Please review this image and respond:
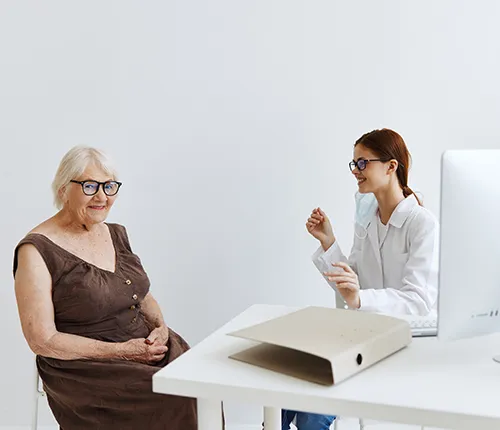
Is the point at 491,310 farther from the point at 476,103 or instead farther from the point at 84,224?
the point at 476,103

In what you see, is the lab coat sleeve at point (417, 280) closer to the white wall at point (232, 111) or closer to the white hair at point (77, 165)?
the white wall at point (232, 111)

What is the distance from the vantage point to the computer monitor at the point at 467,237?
1.22 meters

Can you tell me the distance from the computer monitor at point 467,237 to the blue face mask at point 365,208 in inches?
48.6

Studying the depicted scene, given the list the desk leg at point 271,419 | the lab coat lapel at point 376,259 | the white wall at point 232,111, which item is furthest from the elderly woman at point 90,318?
the lab coat lapel at point 376,259

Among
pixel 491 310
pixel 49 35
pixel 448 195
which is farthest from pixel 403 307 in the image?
pixel 49 35

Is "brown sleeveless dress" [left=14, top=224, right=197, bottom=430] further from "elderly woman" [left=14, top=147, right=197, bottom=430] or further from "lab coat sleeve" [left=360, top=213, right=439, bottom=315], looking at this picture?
"lab coat sleeve" [left=360, top=213, right=439, bottom=315]

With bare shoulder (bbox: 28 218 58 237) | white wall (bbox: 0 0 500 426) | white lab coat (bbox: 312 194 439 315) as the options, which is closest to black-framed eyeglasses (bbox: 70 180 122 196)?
bare shoulder (bbox: 28 218 58 237)

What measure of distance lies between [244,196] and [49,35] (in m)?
1.09

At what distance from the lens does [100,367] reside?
1964 millimetres

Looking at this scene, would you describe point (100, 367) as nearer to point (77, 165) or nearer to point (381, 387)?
point (77, 165)

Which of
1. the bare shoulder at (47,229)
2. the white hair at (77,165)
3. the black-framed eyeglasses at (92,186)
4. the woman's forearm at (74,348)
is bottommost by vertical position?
the woman's forearm at (74,348)

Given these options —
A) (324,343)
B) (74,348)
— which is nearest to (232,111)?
(74,348)

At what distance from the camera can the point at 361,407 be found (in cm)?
117

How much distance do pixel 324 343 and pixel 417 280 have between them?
1.02 m
